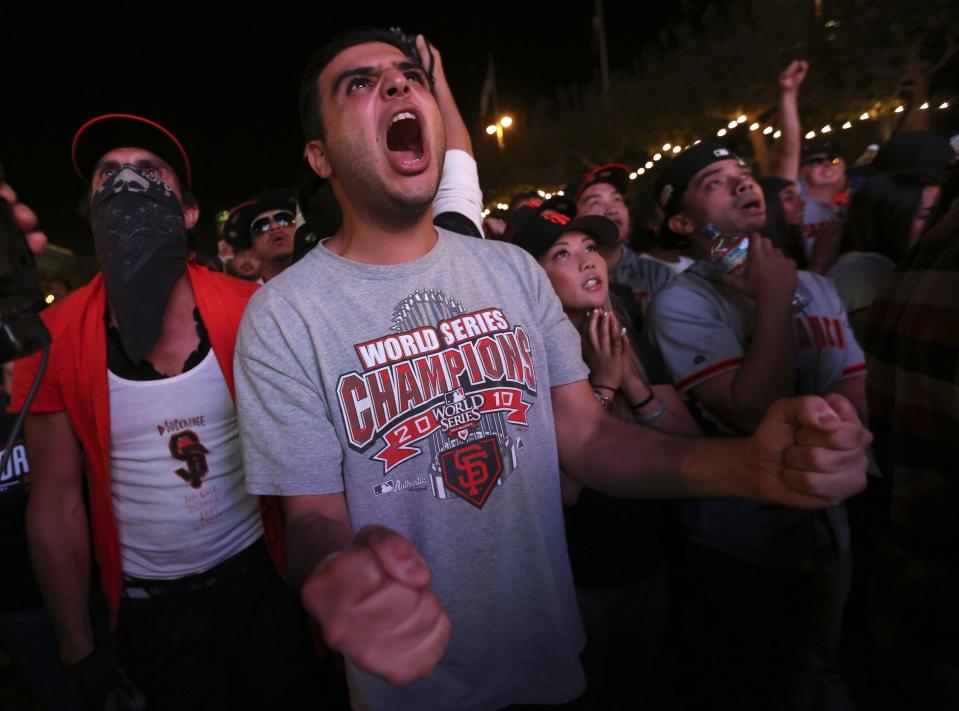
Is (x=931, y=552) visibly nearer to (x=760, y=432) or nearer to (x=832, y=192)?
(x=760, y=432)

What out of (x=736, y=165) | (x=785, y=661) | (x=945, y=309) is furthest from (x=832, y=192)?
(x=945, y=309)

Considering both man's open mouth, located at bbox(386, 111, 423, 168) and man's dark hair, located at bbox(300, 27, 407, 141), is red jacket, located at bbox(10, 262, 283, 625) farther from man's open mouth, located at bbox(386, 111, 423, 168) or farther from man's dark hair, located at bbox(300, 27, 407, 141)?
man's open mouth, located at bbox(386, 111, 423, 168)

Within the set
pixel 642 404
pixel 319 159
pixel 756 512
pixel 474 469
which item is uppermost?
pixel 319 159

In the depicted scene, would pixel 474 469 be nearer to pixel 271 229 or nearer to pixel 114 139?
pixel 114 139

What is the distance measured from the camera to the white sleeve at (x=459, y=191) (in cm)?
228

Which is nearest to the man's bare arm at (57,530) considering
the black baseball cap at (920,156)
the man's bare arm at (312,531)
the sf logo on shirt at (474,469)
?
the man's bare arm at (312,531)

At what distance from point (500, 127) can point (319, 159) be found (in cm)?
2687

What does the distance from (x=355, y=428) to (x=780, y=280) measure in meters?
1.99

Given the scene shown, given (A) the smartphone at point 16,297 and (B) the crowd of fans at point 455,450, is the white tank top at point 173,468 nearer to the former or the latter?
(B) the crowd of fans at point 455,450

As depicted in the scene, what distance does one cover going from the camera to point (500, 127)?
26.3 meters

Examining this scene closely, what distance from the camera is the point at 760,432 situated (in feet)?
3.85

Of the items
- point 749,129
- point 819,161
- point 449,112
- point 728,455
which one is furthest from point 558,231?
point 749,129

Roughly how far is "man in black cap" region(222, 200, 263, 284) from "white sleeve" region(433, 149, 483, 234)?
2.42 m

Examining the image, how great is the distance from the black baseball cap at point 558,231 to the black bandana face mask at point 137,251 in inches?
62.2
